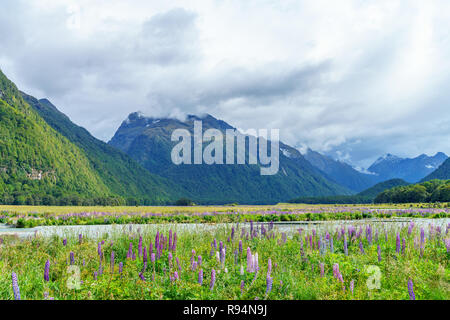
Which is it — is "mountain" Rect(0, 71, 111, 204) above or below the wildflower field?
above

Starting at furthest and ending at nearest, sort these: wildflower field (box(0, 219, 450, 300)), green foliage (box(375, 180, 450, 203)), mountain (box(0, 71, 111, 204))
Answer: mountain (box(0, 71, 111, 204)) → green foliage (box(375, 180, 450, 203)) → wildflower field (box(0, 219, 450, 300))

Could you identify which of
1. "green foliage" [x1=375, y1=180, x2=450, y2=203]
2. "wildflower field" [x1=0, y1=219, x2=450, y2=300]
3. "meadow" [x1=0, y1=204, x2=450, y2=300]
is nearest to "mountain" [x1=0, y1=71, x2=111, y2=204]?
"green foliage" [x1=375, y1=180, x2=450, y2=203]

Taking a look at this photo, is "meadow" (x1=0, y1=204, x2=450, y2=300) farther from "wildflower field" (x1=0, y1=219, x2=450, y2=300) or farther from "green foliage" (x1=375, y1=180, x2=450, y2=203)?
"green foliage" (x1=375, y1=180, x2=450, y2=203)

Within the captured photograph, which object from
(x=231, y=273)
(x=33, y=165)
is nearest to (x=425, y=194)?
(x=231, y=273)

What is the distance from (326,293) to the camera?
6613 millimetres

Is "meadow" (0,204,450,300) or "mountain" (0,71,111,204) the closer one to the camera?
"meadow" (0,204,450,300)

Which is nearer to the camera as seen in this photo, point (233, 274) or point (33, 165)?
point (233, 274)

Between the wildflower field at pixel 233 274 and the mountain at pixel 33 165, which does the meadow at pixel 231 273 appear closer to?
the wildflower field at pixel 233 274

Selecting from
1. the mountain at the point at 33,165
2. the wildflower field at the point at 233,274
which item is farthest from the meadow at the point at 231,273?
the mountain at the point at 33,165

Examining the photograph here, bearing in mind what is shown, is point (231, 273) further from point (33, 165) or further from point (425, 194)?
point (33, 165)

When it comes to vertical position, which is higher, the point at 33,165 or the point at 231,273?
the point at 33,165

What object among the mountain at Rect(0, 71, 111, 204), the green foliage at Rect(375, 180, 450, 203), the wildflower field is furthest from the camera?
the mountain at Rect(0, 71, 111, 204)
